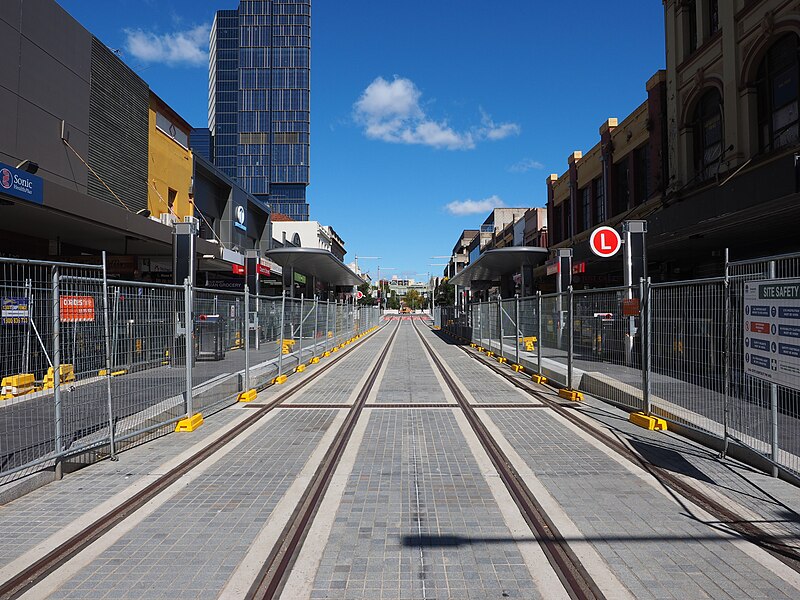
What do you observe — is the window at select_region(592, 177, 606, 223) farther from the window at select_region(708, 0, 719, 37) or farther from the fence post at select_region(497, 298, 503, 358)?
the fence post at select_region(497, 298, 503, 358)

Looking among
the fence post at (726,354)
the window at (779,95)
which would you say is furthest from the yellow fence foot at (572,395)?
the window at (779,95)

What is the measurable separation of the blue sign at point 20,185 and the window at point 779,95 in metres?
18.1

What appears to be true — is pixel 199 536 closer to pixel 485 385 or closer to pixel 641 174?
pixel 485 385

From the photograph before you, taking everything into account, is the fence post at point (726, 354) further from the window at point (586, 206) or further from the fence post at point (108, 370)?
the window at point (586, 206)

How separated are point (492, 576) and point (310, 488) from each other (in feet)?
7.70

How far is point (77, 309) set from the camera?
6.36 m

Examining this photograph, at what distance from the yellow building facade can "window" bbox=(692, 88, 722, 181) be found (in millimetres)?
20037

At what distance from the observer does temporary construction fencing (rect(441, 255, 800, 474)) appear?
5.32 meters

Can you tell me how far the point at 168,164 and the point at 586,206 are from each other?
22019 millimetres

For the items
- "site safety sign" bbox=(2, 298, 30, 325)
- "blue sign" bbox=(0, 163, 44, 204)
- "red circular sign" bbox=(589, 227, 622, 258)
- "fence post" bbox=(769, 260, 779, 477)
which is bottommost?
"fence post" bbox=(769, 260, 779, 477)

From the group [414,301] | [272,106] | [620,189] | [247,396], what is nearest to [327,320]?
[247,396]

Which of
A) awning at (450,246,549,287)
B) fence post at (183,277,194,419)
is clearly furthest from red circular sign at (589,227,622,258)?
fence post at (183,277,194,419)

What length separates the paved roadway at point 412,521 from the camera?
361cm

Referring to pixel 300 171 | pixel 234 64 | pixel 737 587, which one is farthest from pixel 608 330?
pixel 234 64
